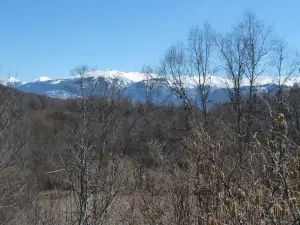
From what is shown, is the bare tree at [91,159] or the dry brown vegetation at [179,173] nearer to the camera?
the dry brown vegetation at [179,173]

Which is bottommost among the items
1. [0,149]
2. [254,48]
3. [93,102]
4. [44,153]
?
[44,153]

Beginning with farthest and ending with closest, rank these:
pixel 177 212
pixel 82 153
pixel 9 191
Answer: pixel 9 191 < pixel 82 153 < pixel 177 212

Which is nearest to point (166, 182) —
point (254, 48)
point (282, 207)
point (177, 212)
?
point (177, 212)

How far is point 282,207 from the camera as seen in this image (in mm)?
2787

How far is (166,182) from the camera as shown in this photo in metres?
7.19

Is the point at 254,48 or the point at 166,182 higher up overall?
the point at 254,48

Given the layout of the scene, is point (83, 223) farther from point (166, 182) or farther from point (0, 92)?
point (0, 92)

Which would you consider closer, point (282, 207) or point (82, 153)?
point (282, 207)

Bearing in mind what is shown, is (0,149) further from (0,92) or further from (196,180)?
(196,180)

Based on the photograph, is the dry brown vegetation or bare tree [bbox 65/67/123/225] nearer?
the dry brown vegetation

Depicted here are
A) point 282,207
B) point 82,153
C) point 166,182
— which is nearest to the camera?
point 282,207

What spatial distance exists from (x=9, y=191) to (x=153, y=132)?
20.4 metres

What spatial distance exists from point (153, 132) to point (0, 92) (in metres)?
21.2

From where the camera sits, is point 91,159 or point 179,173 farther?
point 91,159
